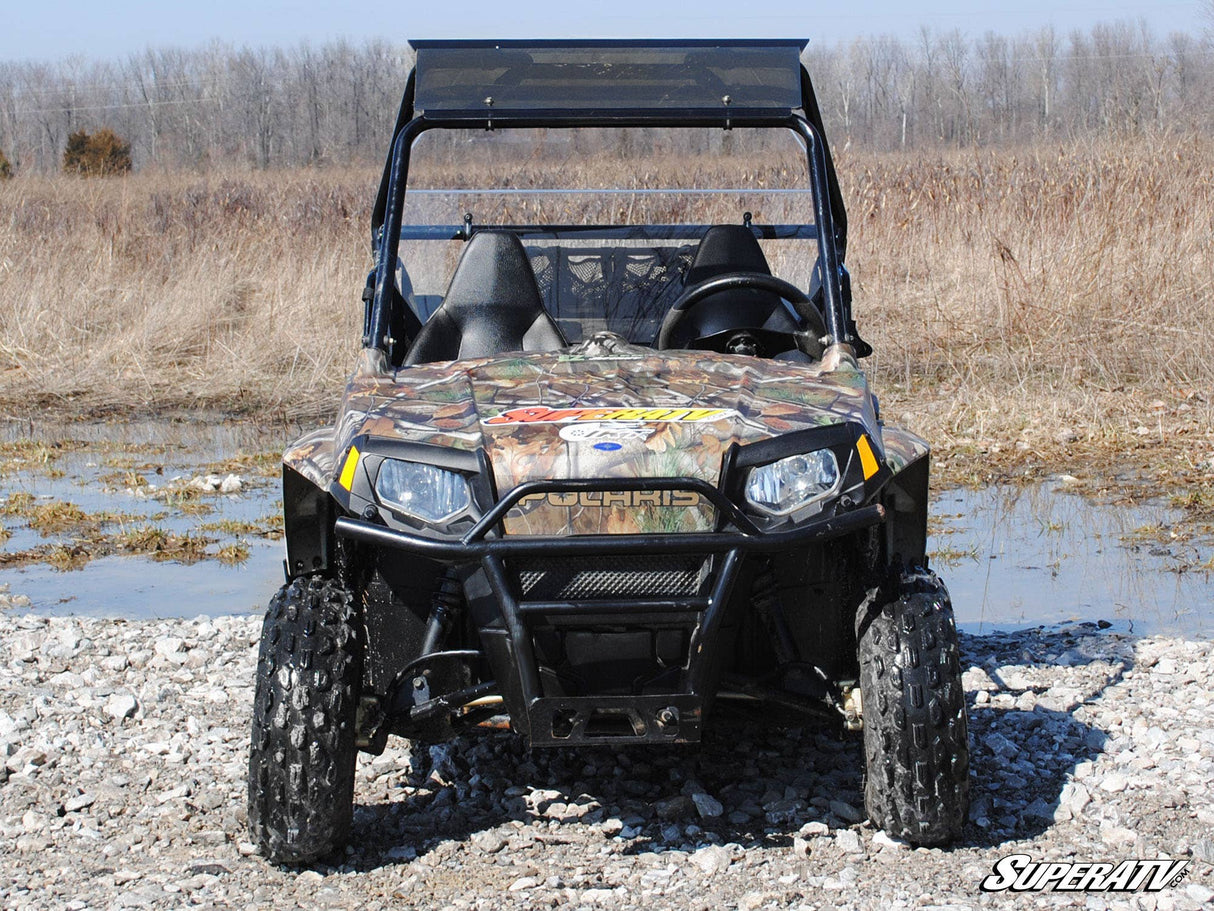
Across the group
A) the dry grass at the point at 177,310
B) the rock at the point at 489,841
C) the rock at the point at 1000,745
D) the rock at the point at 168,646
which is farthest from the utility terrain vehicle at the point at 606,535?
the dry grass at the point at 177,310

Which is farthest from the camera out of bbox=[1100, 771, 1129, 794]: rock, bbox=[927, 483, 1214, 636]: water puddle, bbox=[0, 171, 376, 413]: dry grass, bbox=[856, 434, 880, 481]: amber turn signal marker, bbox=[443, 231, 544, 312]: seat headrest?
bbox=[0, 171, 376, 413]: dry grass

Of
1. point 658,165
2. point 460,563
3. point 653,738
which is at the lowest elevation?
point 653,738

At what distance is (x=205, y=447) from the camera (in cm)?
832

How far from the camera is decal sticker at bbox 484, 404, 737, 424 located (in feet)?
9.45

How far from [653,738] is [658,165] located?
2505mm

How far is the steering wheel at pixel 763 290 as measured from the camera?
12.3 feet

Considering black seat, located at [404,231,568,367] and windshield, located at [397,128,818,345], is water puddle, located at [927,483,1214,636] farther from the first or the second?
black seat, located at [404,231,568,367]

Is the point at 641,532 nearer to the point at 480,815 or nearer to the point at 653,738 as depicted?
the point at 653,738

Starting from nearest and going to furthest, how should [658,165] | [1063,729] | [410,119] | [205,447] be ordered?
1. [1063,729]
2. [410,119]
3. [658,165]
4. [205,447]

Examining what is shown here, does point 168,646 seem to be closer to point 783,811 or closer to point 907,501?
point 783,811

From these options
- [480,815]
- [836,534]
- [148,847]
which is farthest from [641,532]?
[148,847]

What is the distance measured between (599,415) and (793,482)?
415mm

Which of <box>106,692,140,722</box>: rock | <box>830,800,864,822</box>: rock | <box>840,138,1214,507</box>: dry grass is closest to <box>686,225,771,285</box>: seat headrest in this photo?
<box>830,800,864,822</box>: rock

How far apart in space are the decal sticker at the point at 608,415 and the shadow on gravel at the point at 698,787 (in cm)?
60
